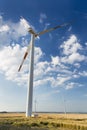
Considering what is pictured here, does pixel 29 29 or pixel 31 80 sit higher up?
pixel 29 29

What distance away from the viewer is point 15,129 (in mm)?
31156

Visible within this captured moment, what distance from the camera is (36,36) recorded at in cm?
5819

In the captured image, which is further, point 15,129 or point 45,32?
point 45,32

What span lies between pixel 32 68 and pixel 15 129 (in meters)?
22.3

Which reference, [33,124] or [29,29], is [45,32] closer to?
[29,29]

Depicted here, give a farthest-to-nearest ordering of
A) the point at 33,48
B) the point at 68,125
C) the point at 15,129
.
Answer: the point at 33,48 < the point at 68,125 < the point at 15,129

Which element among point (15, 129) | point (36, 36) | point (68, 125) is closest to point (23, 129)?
point (15, 129)

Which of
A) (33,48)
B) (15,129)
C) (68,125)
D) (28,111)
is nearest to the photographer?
(15,129)

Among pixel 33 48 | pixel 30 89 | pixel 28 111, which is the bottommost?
pixel 28 111

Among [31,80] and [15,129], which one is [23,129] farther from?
[31,80]

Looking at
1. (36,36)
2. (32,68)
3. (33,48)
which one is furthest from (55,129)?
(36,36)

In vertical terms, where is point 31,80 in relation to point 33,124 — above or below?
above

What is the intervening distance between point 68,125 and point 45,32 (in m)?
25.6

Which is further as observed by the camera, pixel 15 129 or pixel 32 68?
pixel 32 68
